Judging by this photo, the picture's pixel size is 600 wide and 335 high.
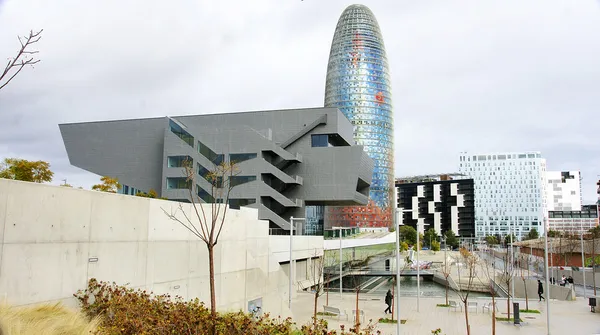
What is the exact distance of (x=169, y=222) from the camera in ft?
59.0

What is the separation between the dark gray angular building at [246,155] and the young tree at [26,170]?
58.4 feet

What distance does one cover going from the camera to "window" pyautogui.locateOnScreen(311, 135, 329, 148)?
62.2 m

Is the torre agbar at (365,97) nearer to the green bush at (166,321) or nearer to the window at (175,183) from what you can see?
the window at (175,183)

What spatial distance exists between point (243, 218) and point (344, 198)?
38566 mm

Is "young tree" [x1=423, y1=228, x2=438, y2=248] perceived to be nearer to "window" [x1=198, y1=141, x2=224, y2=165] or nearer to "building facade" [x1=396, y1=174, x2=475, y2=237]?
"building facade" [x1=396, y1=174, x2=475, y2=237]

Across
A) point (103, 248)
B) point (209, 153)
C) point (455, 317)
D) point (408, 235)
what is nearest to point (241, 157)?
point (209, 153)

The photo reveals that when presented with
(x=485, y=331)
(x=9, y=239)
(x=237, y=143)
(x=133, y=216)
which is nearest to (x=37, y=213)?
(x=9, y=239)

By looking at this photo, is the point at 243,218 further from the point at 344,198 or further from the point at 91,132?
the point at 91,132

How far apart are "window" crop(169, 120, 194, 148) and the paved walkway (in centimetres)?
3035

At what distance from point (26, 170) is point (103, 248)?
98.8ft

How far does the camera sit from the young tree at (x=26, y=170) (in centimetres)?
3950

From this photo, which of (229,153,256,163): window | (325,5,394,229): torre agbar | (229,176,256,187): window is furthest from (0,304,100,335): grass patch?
(325,5,394,229): torre agbar

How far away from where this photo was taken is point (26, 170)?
40.3 metres

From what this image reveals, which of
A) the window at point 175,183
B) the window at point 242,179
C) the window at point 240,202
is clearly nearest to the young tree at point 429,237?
the window at point 240,202
